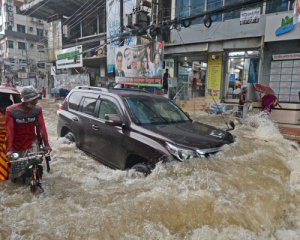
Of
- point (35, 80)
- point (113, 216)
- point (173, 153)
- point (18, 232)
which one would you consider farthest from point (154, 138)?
point (35, 80)

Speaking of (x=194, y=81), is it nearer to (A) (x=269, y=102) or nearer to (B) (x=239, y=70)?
(B) (x=239, y=70)

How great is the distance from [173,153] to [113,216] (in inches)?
45.4

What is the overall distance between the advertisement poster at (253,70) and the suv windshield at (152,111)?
962 centimetres

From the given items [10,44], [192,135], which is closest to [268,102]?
[192,135]

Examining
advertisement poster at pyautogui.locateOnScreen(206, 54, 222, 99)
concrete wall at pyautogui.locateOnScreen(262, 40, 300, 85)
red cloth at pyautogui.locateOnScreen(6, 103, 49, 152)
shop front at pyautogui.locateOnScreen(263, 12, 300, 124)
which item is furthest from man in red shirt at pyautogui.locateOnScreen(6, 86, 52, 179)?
concrete wall at pyautogui.locateOnScreen(262, 40, 300, 85)

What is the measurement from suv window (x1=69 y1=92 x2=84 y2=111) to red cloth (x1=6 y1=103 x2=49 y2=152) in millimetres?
1886

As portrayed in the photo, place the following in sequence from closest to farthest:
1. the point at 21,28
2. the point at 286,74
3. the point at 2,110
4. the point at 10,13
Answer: the point at 2,110 → the point at 286,74 → the point at 10,13 → the point at 21,28

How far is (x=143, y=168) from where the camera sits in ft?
11.5

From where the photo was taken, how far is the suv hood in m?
3.42

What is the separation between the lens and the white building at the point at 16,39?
40.6 metres

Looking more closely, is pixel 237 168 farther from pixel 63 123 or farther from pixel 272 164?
pixel 63 123

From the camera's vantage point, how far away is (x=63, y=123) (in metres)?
5.85

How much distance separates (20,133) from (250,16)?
11723mm

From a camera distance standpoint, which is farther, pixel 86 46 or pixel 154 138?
pixel 86 46
